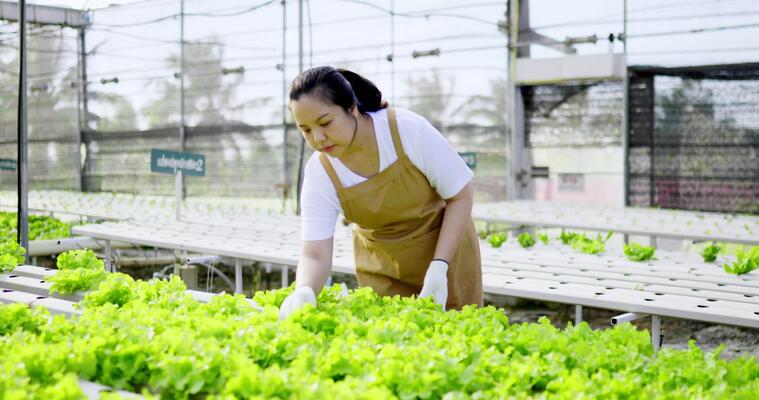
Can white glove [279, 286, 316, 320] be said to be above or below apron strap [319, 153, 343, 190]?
below

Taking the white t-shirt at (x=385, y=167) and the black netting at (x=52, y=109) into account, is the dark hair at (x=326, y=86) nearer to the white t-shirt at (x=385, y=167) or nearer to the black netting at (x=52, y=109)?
the white t-shirt at (x=385, y=167)

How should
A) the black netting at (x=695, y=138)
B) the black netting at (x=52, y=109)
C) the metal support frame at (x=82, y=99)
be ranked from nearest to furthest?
the black netting at (x=695, y=138), the black netting at (x=52, y=109), the metal support frame at (x=82, y=99)

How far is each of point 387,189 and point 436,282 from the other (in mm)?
326

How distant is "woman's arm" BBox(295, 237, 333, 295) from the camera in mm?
2232

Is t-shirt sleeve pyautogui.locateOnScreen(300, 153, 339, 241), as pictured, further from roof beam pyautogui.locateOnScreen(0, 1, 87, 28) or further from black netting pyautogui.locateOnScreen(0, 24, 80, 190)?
black netting pyautogui.locateOnScreen(0, 24, 80, 190)

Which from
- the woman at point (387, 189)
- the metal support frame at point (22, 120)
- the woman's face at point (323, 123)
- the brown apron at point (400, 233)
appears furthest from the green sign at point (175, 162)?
the woman's face at point (323, 123)

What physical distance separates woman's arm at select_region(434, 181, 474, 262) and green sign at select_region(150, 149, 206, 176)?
3.43 metres

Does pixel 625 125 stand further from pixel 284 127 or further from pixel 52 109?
pixel 52 109

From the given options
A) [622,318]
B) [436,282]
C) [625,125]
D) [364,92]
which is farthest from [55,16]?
[622,318]

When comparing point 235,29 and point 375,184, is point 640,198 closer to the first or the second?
point 235,29

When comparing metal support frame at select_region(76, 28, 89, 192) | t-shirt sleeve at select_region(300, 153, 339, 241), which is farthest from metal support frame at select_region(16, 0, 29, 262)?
metal support frame at select_region(76, 28, 89, 192)

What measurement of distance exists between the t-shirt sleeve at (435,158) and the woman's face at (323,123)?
0.23 meters

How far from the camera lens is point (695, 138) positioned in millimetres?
7570

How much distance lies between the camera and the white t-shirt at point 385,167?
7.79 feet
